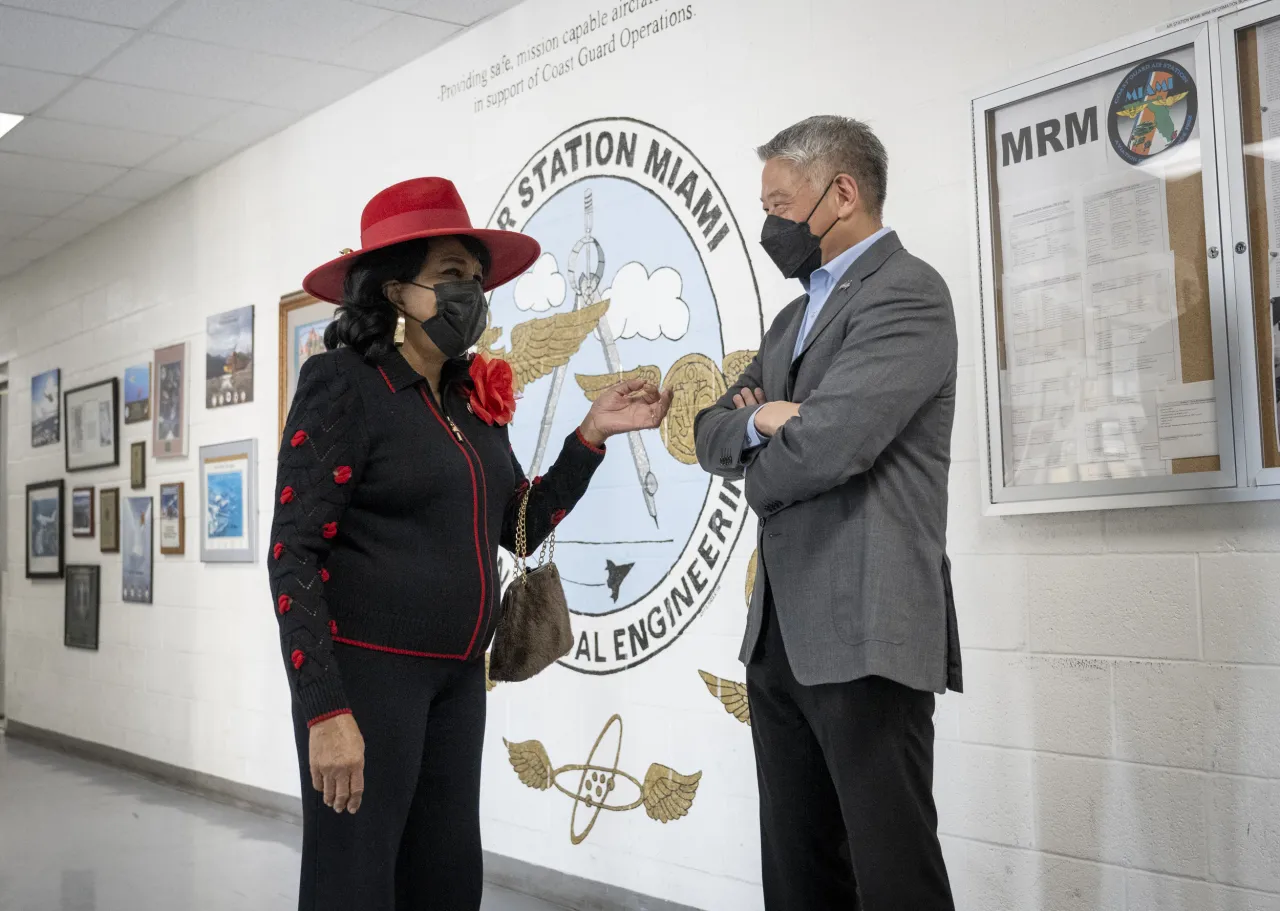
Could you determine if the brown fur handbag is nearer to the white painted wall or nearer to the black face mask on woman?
the black face mask on woman

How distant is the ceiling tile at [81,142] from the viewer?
502 cm

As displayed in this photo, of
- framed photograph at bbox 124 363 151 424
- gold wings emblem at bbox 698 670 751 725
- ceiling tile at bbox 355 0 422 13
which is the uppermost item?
ceiling tile at bbox 355 0 422 13

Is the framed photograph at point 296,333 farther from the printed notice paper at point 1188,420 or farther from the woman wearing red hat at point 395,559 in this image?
the printed notice paper at point 1188,420

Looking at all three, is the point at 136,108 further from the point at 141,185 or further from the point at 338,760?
the point at 338,760

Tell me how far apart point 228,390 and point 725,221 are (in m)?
3.01

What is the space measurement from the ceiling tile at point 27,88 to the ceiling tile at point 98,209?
1299 mm

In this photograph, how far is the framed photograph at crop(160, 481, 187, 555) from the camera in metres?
5.70

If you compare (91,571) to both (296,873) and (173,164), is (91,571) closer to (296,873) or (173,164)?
(173,164)

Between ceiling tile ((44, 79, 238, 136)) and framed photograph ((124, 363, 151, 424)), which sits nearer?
ceiling tile ((44, 79, 238, 136))

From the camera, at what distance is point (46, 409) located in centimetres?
720

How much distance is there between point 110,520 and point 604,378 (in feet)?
13.3

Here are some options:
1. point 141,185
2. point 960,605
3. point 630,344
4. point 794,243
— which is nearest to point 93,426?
point 141,185

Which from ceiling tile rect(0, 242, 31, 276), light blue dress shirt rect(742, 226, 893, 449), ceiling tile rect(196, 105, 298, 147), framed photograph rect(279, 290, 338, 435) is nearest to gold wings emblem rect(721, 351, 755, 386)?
light blue dress shirt rect(742, 226, 893, 449)

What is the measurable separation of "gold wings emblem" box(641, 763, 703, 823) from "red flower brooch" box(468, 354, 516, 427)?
1446 millimetres
